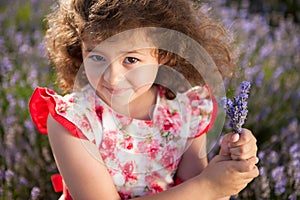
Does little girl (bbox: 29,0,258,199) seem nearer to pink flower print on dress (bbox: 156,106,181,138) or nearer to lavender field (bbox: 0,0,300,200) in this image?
pink flower print on dress (bbox: 156,106,181,138)

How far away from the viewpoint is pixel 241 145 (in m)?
2.06

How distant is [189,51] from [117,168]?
0.53m

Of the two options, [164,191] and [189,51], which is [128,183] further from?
[189,51]

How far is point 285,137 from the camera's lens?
3303 mm

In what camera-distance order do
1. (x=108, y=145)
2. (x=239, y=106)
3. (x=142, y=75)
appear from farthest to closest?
(x=108, y=145), (x=142, y=75), (x=239, y=106)

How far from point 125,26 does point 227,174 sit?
2.02 feet

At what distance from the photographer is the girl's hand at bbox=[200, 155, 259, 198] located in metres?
2.11

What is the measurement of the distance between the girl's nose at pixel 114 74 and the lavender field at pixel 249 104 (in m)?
0.70

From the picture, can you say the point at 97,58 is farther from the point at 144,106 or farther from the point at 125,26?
the point at 144,106

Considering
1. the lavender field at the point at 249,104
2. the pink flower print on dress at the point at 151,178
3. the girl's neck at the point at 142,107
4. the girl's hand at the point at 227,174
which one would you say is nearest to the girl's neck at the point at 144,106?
the girl's neck at the point at 142,107

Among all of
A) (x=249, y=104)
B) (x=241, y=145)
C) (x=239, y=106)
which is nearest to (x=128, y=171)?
(x=241, y=145)

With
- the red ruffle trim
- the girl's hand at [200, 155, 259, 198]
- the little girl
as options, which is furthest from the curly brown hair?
the girl's hand at [200, 155, 259, 198]

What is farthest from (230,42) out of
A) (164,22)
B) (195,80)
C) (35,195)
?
(35,195)

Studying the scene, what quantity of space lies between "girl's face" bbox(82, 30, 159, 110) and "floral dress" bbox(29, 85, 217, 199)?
125 millimetres
